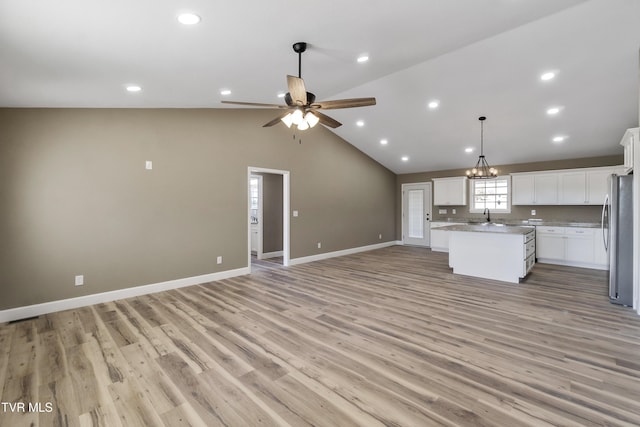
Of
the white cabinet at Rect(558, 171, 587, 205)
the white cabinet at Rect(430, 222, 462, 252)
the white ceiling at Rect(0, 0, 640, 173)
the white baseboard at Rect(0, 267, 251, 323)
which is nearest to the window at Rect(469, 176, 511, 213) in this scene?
the white cabinet at Rect(430, 222, 462, 252)

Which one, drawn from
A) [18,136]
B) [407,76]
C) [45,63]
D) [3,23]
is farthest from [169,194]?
[407,76]

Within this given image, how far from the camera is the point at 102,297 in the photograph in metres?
4.10

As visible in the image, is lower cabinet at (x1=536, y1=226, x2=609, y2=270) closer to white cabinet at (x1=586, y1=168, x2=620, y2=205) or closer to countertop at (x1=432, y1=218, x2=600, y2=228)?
countertop at (x1=432, y1=218, x2=600, y2=228)

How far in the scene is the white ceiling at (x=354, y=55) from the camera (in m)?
2.18

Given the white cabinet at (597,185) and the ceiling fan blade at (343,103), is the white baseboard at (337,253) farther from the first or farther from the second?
the white cabinet at (597,185)

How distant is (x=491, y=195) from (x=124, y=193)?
8.47m

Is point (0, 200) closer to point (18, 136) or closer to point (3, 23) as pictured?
point (18, 136)

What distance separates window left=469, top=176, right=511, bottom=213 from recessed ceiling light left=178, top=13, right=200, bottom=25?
8.00 metres

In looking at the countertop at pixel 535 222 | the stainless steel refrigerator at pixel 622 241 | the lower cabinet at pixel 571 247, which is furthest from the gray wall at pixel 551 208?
the stainless steel refrigerator at pixel 622 241

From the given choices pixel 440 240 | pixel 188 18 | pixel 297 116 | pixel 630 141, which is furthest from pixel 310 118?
pixel 440 240

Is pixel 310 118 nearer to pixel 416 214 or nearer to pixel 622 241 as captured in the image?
pixel 622 241

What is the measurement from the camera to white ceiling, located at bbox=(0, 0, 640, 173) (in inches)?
86.0

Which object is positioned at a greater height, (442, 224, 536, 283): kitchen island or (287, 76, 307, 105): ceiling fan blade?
(287, 76, 307, 105): ceiling fan blade

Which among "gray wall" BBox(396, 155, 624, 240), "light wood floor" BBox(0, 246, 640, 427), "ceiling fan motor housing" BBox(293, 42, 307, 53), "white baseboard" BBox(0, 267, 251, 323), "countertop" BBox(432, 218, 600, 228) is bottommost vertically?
"light wood floor" BBox(0, 246, 640, 427)
